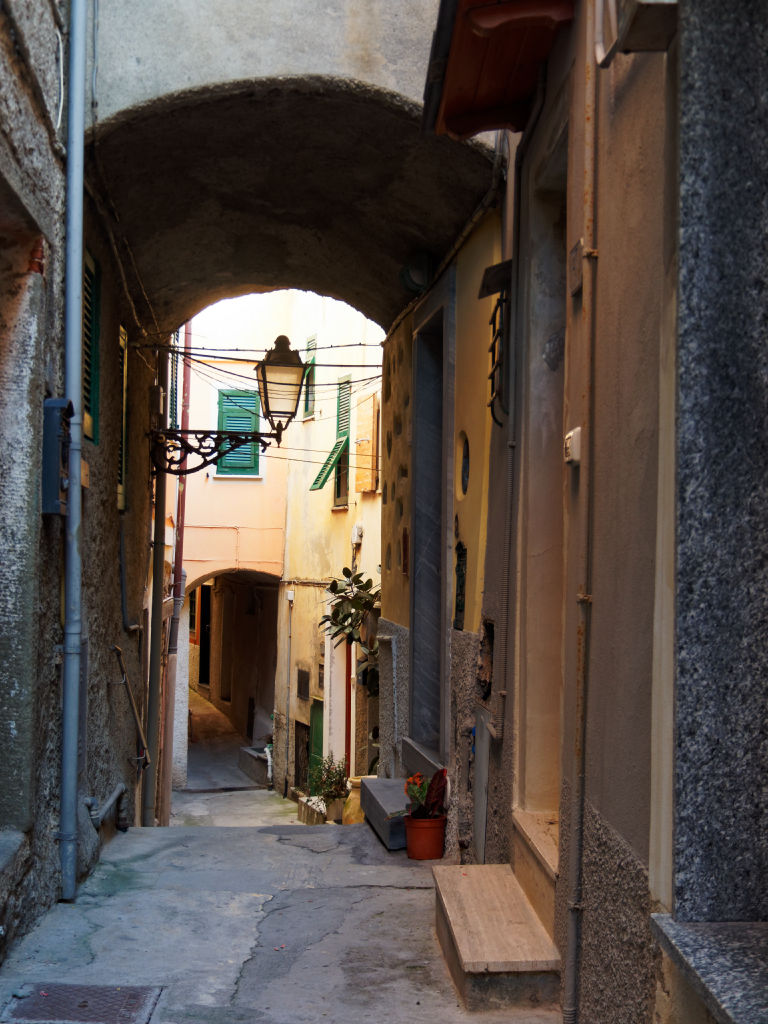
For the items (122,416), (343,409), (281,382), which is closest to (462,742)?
(122,416)

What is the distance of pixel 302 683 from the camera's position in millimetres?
18594

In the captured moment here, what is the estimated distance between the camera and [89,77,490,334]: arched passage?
6.11m

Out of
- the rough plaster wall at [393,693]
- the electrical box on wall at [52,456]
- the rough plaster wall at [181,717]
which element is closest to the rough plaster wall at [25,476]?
the electrical box on wall at [52,456]

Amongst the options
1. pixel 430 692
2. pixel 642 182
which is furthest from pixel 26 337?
pixel 430 692

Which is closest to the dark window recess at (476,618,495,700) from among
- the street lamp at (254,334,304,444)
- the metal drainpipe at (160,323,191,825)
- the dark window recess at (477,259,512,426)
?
the dark window recess at (477,259,512,426)

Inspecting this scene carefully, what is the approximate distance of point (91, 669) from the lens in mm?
6801

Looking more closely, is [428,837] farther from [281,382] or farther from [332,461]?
[332,461]

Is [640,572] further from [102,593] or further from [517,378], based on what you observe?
[102,593]

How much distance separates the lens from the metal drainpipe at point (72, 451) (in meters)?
5.39

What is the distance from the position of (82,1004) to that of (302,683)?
14522 mm

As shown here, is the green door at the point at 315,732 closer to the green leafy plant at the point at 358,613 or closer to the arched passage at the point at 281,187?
the green leafy plant at the point at 358,613

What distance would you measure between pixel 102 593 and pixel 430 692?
2.50m

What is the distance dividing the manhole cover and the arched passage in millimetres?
3952

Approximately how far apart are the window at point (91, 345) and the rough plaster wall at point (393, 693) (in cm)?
303
